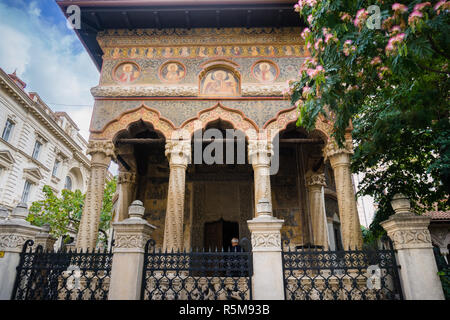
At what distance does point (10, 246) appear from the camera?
4727 millimetres

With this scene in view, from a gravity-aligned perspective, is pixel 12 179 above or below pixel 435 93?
above

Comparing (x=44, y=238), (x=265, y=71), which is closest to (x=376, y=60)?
(x=265, y=71)

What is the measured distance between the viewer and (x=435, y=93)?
495 cm

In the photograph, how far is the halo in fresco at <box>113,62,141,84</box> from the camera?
904cm

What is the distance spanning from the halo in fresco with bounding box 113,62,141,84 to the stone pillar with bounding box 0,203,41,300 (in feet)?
16.9

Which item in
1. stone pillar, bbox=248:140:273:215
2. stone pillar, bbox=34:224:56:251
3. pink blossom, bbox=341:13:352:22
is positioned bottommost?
stone pillar, bbox=34:224:56:251

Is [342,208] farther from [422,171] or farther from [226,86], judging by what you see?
[226,86]

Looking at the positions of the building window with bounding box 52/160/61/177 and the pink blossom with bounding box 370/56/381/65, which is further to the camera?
the building window with bounding box 52/160/61/177

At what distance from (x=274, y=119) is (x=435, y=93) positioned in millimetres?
4115

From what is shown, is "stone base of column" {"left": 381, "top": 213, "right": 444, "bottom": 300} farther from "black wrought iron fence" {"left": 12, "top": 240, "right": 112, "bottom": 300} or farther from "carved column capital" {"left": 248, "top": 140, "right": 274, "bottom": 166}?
"black wrought iron fence" {"left": 12, "top": 240, "right": 112, "bottom": 300}

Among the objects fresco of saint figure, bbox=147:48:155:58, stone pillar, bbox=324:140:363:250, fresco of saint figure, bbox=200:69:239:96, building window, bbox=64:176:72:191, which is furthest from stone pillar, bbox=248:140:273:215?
building window, bbox=64:176:72:191
